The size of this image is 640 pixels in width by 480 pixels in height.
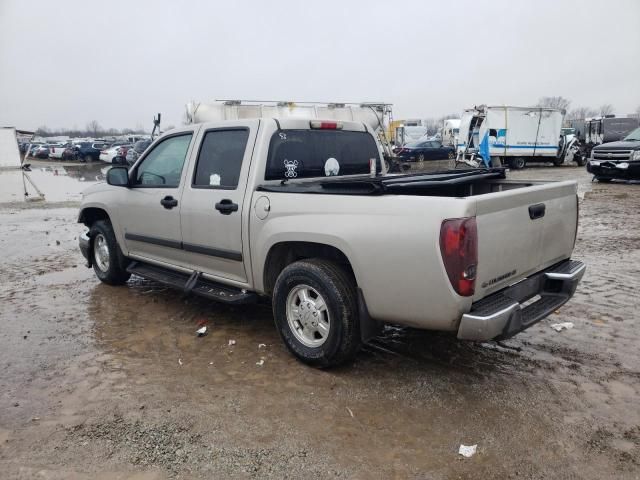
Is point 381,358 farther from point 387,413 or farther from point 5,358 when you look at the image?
point 5,358

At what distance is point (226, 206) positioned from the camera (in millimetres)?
4285

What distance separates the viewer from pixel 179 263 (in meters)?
5.05

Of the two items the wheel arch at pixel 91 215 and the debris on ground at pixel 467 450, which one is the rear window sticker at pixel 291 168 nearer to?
the debris on ground at pixel 467 450

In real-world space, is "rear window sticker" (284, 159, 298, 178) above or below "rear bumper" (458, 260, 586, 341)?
above

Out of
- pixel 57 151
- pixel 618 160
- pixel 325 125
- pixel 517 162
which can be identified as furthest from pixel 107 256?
pixel 57 151

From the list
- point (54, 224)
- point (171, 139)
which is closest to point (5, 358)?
point (171, 139)

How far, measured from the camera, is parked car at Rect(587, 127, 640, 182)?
15531 mm

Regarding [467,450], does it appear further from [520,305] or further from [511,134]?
[511,134]

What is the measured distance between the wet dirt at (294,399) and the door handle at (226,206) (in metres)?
1.17

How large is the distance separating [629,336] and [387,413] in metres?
2.47

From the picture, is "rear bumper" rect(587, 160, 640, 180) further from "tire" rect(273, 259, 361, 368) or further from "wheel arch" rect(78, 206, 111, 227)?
"wheel arch" rect(78, 206, 111, 227)

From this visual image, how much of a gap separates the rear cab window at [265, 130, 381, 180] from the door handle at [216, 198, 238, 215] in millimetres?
369

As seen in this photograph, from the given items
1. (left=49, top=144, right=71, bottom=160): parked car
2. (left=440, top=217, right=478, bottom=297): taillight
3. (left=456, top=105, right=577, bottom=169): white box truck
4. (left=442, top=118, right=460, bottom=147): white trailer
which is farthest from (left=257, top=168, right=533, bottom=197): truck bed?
(left=49, top=144, right=71, bottom=160): parked car

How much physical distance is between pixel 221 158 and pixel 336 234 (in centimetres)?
158
